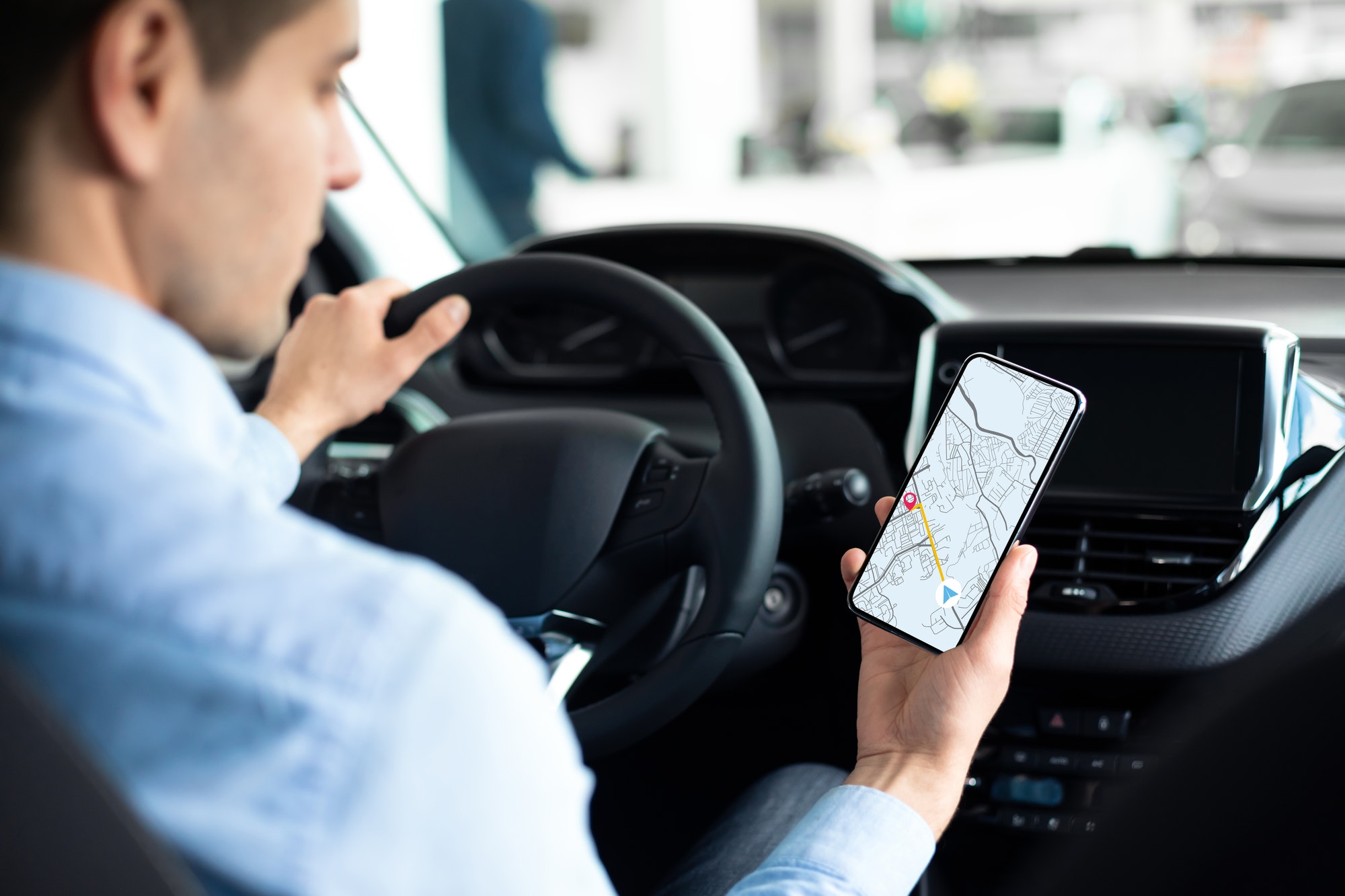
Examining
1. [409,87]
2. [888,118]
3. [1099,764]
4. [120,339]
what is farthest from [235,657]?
[888,118]

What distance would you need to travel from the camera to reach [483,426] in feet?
4.47

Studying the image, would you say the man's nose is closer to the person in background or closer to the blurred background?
the blurred background

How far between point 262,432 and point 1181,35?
69.5ft

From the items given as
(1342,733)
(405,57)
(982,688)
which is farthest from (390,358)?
(405,57)

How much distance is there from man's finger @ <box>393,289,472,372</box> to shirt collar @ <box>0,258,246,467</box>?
73cm

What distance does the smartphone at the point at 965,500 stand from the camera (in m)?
1.06

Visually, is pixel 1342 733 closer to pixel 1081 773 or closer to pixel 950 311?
pixel 1081 773

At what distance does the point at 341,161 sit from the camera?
0.72 m

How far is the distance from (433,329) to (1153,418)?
0.81 m

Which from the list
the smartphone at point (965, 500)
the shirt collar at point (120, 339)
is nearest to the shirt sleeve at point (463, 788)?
the shirt collar at point (120, 339)

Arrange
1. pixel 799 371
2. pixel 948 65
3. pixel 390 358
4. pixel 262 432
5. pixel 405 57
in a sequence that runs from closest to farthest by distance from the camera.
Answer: pixel 262 432, pixel 390 358, pixel 799 371, pixel 405 57, pixel 948 65

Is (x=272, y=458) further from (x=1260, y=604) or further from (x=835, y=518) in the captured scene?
(x=1260, y=604)

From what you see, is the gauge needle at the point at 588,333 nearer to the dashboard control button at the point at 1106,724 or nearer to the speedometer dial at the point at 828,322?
the speedometer dial at the point at 828,322

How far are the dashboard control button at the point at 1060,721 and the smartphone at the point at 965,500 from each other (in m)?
0.43
